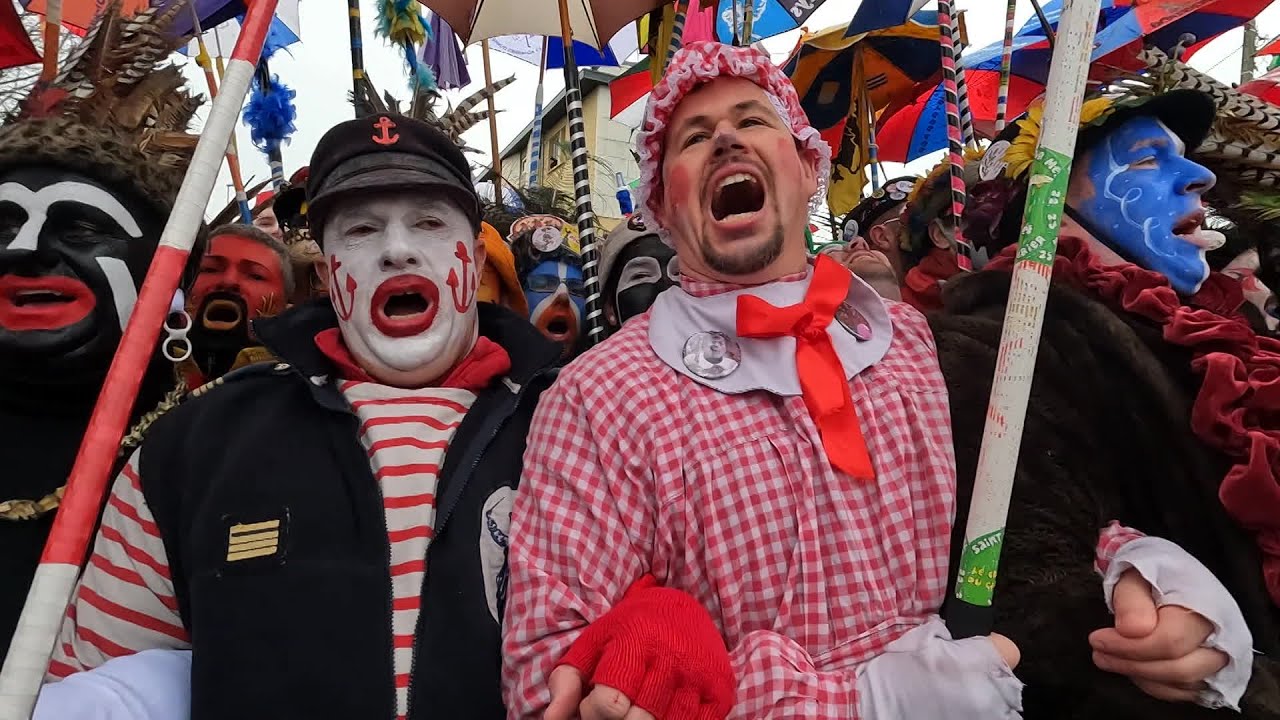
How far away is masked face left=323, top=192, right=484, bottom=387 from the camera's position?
6.78 ft

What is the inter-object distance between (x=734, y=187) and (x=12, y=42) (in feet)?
11.3

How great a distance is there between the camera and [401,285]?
2.09 m

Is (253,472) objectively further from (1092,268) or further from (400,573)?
(1092,268)

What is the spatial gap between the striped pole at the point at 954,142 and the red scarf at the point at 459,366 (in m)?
1.72

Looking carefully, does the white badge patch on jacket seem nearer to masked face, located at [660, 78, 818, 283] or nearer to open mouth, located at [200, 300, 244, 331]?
masked face, located at [660, 78, 818, 283]

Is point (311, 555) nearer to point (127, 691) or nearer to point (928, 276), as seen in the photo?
point (127, 691)

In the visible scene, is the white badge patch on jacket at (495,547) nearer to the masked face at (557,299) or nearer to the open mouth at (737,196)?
the open mouth at (737,196)

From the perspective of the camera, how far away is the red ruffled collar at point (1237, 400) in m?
1.48

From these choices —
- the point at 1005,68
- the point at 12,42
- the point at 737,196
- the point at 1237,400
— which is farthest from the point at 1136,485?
the point at 1005,68

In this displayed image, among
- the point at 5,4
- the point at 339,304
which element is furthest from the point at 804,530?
the point at 5,4

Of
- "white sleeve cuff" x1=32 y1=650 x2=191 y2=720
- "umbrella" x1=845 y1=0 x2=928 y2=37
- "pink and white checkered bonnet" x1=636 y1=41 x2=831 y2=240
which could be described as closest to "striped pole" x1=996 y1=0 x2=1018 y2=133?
"umbrella" x1=845 y1=0 x2=928 y2=37

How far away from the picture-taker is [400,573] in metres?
1.77

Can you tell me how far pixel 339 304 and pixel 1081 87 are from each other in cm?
173

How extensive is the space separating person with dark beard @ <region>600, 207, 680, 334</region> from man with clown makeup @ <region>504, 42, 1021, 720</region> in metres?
1.43
